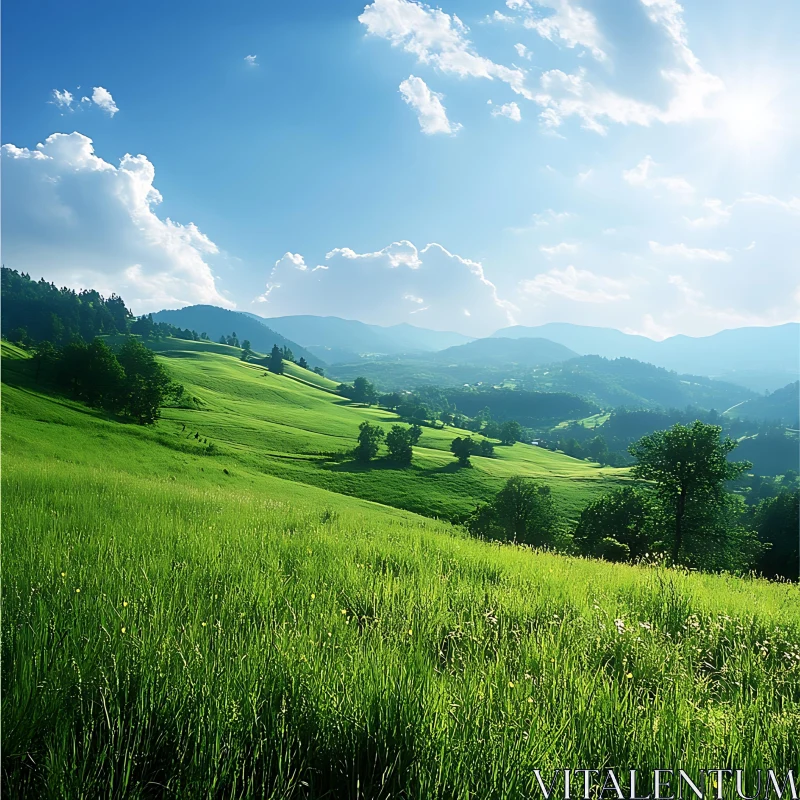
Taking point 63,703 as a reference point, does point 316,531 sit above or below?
below

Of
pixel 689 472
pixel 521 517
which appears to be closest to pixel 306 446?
pixel 521 517

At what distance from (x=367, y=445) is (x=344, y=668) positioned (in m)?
104

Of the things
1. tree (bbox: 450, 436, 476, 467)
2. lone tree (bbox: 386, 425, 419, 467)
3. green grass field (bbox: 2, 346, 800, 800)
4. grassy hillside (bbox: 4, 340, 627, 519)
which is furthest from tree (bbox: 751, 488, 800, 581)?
lone tree (bbox: 386, 425, 419, 467)

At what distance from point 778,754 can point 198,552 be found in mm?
5054

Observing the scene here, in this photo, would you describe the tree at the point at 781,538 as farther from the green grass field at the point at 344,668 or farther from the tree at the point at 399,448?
the tree at the point at 399,448

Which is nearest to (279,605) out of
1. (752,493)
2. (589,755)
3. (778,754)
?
(589,755)

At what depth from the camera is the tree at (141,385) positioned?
8562 centimetres

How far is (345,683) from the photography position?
2.33 m

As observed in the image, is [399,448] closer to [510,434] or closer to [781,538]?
[510,434]

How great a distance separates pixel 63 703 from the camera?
6.84 ft

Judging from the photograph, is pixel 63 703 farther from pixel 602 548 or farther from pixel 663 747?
pixel 602 548

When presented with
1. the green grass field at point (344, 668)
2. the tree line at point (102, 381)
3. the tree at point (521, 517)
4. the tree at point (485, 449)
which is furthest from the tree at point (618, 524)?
the tree at point (485, 449)

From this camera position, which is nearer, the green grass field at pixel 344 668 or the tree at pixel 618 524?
the green grass field at pixel 344 668

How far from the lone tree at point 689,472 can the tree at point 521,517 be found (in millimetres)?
24273
